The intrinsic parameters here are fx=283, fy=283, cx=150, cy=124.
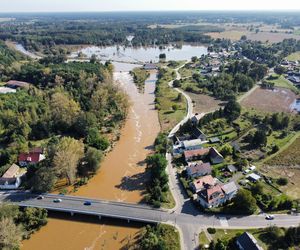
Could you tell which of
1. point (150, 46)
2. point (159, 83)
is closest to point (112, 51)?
point (150, 46)

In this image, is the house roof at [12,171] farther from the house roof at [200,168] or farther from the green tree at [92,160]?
the house roof at [200,168]

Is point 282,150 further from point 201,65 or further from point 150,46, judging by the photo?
point 150,46

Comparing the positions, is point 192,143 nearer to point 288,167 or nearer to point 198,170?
point 198,170

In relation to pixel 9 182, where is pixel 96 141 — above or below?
below

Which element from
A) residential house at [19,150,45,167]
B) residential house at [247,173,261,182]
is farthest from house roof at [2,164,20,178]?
residential house at [247,173,261,182]

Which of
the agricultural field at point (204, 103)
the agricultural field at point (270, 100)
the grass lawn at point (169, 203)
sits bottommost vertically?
the agricultural field at point (270, 100)

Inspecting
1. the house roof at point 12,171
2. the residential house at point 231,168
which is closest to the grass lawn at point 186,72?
the residential house at point 231,168

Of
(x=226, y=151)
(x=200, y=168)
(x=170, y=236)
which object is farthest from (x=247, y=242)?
(x=226, y=151)
